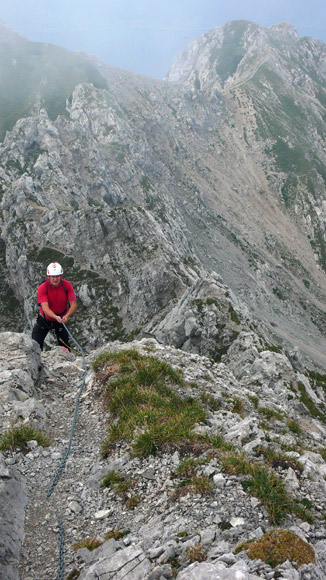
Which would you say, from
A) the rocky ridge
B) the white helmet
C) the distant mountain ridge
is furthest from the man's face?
the distant mountain ridge

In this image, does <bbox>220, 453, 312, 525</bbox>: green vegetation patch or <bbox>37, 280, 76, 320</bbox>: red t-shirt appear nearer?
<bbox>220, 453, 312, 525</bbox>: green vegetation patch

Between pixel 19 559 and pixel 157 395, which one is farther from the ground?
pixel 157 395

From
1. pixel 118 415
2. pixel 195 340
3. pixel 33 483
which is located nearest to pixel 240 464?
pixel 118 415

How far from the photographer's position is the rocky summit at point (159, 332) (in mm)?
5758

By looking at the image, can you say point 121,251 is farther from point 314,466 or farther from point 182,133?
point 182,133

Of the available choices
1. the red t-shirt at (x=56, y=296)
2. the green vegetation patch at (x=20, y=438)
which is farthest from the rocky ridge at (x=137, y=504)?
the red t-shirt at (x=56, y=296)

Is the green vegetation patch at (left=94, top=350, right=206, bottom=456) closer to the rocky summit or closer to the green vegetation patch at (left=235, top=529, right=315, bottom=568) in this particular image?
the rocky summit

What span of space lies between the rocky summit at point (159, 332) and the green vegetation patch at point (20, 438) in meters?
0.05

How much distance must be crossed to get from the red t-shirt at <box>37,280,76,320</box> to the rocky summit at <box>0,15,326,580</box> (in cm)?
178

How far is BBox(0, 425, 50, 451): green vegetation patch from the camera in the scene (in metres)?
7.91

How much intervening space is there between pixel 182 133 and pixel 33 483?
171 meters

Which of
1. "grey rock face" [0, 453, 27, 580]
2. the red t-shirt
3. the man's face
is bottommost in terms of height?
"grey rock face" [0, 453, 27, 580]

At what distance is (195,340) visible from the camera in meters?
34.9

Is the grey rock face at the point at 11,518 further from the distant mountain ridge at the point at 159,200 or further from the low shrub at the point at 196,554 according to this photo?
the distant mountain ridge at the point at 159,200
